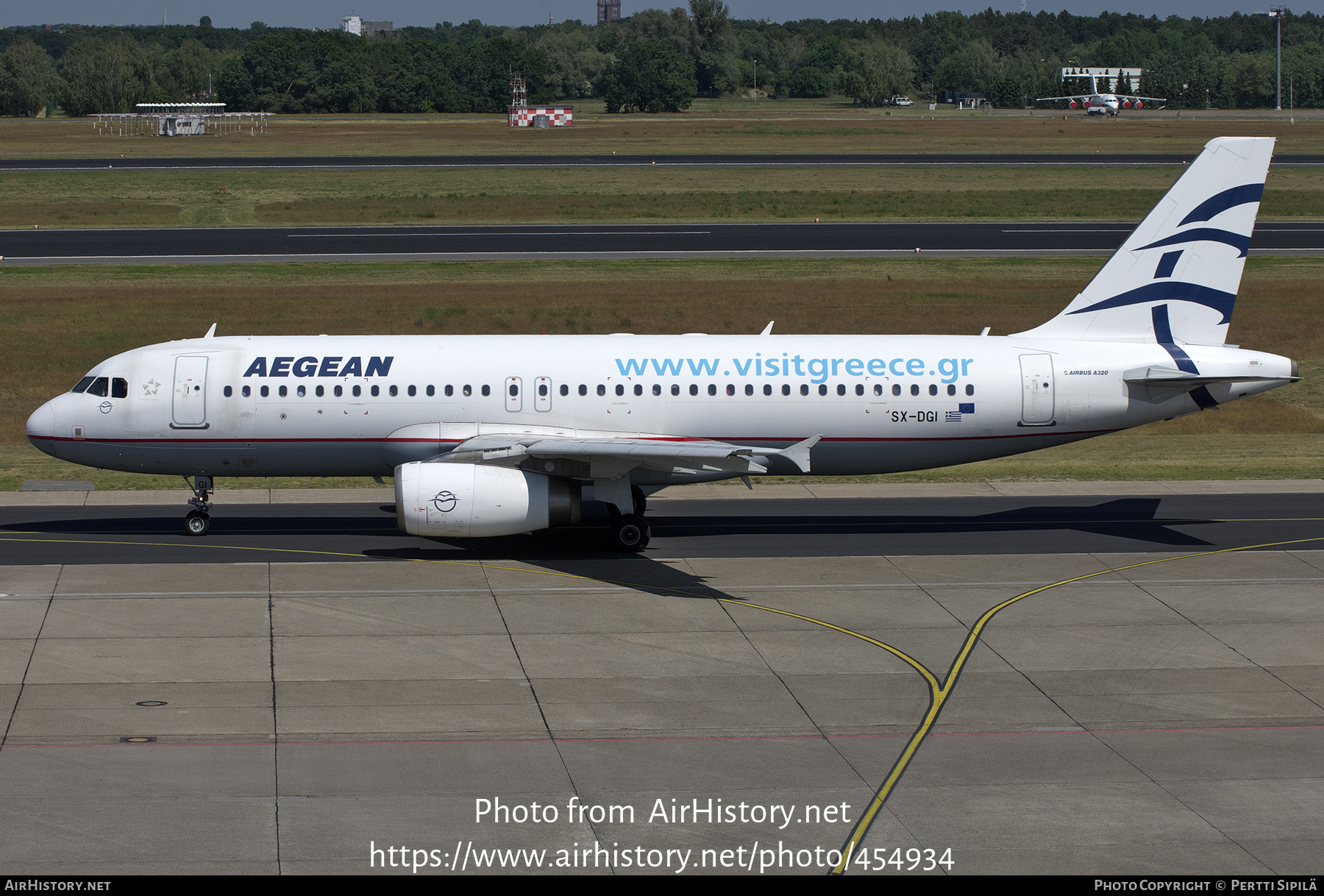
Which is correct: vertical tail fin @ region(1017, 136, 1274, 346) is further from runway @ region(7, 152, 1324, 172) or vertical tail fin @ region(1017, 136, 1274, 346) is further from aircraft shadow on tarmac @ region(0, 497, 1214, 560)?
runway @ region(7, 152, 1324, 172)

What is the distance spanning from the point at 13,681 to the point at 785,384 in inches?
679

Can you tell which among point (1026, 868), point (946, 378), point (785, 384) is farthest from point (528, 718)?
point (946, 378)

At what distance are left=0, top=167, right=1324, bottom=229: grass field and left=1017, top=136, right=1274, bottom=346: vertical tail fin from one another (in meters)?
60.5

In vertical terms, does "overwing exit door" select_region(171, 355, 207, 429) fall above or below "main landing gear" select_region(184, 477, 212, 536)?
above

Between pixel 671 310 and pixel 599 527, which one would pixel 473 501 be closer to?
pixel 599 527

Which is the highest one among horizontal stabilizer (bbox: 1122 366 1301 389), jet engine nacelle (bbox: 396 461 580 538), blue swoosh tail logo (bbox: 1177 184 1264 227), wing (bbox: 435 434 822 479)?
blue swoosh tail logo (bbox: 1177 184 1264 227)

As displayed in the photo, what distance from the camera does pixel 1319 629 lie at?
25.8 metres

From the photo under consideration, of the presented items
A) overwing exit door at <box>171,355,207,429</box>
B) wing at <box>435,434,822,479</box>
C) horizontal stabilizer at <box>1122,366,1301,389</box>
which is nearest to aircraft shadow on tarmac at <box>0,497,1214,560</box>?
wing at <box>435,434,822,479</box>

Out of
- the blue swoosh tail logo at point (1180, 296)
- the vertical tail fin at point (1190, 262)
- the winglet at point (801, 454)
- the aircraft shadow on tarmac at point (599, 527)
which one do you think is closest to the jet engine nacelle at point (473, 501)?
the aircraft shadow on tarmac at point (599, 527)

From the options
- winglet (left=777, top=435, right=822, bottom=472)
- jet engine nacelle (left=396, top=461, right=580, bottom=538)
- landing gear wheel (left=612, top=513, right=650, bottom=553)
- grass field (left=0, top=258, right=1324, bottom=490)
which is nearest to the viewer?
winglet (left=777, top=435, right=822, bottom=472)

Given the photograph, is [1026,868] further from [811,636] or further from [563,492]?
[563,492]

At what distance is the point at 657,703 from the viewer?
21875mm

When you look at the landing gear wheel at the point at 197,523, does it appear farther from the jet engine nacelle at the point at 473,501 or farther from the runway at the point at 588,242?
the runway at the point at 588,242

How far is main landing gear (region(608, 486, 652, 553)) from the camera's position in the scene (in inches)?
1224
